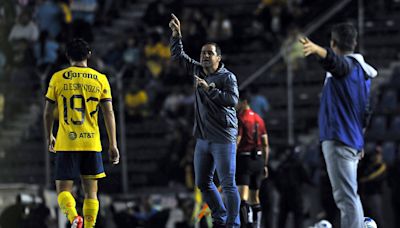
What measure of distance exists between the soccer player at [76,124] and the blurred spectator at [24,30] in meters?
8.57

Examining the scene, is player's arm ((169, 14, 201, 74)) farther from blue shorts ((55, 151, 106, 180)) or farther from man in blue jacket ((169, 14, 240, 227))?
blue shorts ((55, 151, 106, 180))

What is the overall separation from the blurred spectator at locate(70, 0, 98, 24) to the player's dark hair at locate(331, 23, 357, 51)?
12.9 meters

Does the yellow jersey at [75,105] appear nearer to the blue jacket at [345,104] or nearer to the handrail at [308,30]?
the blue jacket at [345,104]

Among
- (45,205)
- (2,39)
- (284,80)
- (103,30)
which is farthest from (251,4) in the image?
(45,205)

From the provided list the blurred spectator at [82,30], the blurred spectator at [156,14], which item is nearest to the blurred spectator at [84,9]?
the blurred spectator at [82,30]

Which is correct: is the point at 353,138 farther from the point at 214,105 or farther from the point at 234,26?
the point at 234,26

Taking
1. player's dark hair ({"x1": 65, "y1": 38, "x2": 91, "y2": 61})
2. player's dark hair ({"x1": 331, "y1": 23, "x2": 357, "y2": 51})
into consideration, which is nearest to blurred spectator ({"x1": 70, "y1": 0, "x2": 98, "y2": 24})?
player's dark hair ({"x1": 65, "y1": 38, "x2": 91, "y2": 61})

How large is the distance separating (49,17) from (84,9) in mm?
1341

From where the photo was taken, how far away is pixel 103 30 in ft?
85.3

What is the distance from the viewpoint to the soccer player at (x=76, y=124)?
41.7 ft

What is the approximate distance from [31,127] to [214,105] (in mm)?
7616

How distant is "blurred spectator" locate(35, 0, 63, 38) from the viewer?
2342cm

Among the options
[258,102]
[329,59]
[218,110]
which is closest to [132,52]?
[258,102]

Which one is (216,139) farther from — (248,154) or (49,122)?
(248,154)
